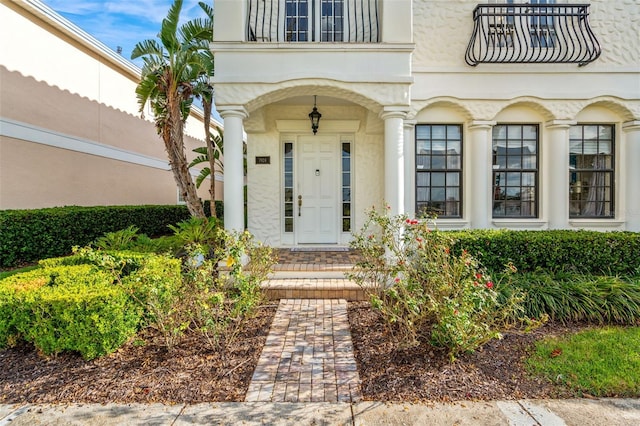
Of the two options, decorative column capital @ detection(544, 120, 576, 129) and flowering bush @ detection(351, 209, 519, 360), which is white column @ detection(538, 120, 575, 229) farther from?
flowering bush @ detection(351, 209, 519, 360)

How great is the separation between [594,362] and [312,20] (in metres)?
7.08

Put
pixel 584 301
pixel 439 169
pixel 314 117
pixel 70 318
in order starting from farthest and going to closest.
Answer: pixel 314 117
pixel 439 169
pixel 584 301
pixel 70 318

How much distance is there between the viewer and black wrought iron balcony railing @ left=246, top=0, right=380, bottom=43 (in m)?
6.45

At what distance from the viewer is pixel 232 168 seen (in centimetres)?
582

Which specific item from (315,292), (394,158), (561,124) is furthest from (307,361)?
(561,124)

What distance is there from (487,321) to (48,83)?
456 inches

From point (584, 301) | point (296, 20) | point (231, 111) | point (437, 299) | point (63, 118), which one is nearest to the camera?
point (437, 299)

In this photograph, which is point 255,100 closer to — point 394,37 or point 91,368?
point 394,37

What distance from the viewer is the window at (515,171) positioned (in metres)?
7.06

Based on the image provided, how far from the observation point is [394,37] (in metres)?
5.74

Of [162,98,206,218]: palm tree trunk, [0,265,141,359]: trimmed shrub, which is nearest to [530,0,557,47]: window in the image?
[162,98,206,218]: palm tree trunk

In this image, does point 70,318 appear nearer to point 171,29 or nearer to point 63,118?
point 171,29

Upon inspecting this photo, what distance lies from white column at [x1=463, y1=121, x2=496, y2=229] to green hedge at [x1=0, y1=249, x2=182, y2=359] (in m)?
5.92

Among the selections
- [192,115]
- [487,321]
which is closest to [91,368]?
[487,321]
